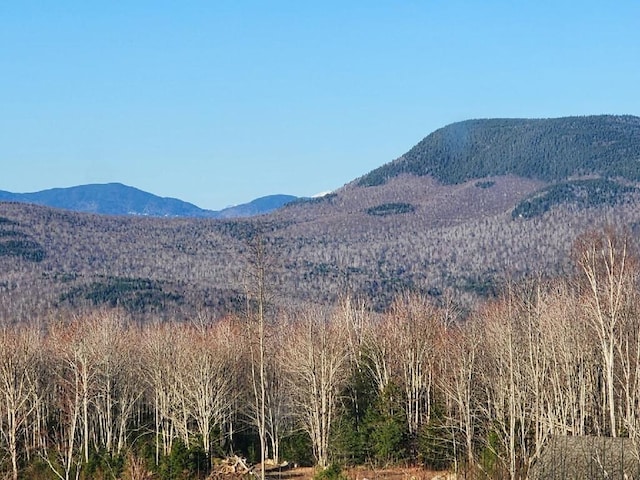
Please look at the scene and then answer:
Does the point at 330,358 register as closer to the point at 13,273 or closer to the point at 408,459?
the point at 408,459

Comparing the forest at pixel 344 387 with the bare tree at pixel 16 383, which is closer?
the forest at pixel 344 387

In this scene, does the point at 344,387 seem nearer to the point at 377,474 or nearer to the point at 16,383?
the point at 377,474

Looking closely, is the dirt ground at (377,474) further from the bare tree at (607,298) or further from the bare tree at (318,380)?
the bare tree at (607,298)

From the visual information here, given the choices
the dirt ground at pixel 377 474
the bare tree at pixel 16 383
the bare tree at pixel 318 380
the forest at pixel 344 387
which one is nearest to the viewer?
the forest at pixel 344 387

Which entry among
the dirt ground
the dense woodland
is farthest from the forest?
the dirt ground

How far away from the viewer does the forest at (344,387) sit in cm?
3741

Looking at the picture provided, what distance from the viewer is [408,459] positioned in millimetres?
44781

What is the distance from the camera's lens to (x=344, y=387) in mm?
51531

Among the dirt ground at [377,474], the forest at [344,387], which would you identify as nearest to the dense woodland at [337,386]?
the forest at [344,387]

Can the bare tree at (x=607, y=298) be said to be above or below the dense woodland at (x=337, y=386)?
above

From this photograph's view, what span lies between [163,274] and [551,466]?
171984mm

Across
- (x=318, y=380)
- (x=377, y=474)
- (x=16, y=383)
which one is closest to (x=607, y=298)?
(x=377, y=474)

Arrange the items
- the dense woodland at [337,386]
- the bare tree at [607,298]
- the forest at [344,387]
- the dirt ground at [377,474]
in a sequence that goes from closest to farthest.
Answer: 1. the bare tree at [607,298]
2. the dense woodland at [337,386]
3. the forest at [344,387]
4. the dirt ground at [377,474]

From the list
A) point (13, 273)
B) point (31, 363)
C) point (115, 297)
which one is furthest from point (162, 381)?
point (13, 273)
